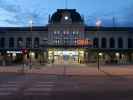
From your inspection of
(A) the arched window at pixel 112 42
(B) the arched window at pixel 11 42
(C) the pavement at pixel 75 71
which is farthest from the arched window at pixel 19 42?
(C) the pavement at pixel 75 71

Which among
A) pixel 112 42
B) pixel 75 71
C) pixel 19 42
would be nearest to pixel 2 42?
pixel 19 42

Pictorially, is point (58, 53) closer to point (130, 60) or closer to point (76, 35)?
point (76, 35)

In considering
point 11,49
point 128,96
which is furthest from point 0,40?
point 128,96

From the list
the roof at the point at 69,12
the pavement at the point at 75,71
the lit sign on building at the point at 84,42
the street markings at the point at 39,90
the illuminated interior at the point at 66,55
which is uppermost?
the roof at the point at 69,12

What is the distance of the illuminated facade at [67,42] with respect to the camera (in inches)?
4958

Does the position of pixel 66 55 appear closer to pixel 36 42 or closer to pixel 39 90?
pixel 36 42

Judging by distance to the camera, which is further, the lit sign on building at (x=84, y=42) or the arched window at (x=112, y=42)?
the arched window at (x=112, y=42)

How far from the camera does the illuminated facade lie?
126m

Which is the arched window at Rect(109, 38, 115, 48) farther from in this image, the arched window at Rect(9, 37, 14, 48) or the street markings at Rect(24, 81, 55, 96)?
the street markings at Rect(24, 81, 55, 96)

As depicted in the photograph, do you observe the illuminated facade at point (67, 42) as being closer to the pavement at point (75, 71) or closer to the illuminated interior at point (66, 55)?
the illuminated interior at point (66, 55)

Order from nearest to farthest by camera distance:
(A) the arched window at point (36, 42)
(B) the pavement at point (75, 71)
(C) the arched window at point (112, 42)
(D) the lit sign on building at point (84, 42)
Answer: (B) the pavement at point (75, 71) → (D) the lit sign on building at point (84, 42) → (A) the arched window at point (36, 42) → (C) the arched window at point (112, 42)

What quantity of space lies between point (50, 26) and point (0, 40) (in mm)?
16114

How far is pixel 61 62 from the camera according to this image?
406ft

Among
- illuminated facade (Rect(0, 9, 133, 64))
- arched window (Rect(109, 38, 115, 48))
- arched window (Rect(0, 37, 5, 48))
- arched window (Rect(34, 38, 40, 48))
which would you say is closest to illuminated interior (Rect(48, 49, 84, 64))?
illuminated facade (Rect(0, 9, 133, 64))
